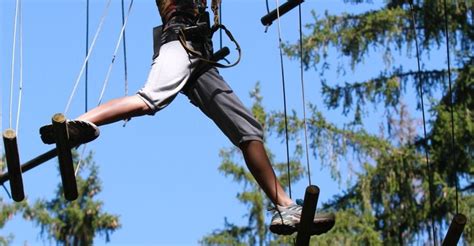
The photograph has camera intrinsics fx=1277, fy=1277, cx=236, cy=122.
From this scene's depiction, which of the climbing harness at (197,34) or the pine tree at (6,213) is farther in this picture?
the pine tree at (6,213)

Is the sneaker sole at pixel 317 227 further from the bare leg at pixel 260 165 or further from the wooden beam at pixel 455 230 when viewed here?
the wooden beam at pixel 455 230

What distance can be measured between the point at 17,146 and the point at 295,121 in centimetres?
983

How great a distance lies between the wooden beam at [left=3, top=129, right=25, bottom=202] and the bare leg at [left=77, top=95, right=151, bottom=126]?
267mm

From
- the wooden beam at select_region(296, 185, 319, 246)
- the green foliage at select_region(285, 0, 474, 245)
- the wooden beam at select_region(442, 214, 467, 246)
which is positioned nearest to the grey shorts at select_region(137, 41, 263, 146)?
the wooden beam at select_region(296, 185, 319, 246)

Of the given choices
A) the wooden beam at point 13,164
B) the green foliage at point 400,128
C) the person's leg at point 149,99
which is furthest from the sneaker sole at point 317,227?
the green foliage at point 400,128

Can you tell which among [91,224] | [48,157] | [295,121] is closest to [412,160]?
[295,121]

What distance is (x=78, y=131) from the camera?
4160mm

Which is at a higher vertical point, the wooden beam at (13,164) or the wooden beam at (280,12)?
the wooden beam at (280,12)

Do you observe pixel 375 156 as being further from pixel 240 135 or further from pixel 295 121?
pixel 240 135

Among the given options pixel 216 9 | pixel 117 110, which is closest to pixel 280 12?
pixel 216 9

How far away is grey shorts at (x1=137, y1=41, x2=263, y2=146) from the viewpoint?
438 centimetres

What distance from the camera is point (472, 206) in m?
13.1

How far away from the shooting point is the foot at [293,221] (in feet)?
13.9

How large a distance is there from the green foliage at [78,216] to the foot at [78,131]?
501 inches
